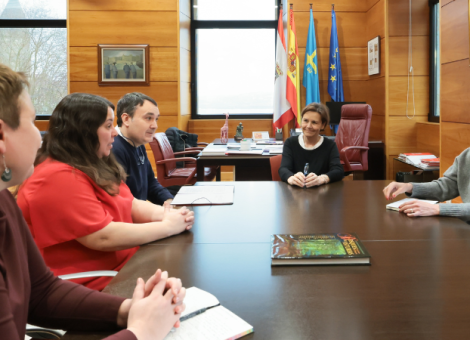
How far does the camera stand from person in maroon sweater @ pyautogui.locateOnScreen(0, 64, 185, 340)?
0.79 metres

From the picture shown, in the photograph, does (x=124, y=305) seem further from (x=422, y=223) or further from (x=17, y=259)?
(x=422, y=223)

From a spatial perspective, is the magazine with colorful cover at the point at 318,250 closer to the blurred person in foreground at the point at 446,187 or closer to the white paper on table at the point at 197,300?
the white paper on table at the point at 197,300

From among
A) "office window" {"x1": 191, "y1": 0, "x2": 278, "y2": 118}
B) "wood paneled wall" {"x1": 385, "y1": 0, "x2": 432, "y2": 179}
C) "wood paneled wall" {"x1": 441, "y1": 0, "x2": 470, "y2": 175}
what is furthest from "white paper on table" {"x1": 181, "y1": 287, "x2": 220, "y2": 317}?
"office window" {"x1": 191, "y1": 0, "x2": 278, "y2": 118}

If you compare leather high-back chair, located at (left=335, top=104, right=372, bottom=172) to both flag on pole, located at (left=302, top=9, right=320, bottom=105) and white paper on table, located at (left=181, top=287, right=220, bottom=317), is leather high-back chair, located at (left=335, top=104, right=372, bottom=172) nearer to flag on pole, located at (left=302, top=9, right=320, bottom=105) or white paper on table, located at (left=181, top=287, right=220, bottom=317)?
flag on pole, located at (left=302, top=9, right=320, bottom=105)

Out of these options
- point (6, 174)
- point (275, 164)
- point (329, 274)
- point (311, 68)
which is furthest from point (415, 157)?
point (6, 174)

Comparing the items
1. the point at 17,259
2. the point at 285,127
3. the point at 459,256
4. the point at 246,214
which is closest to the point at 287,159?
the point at 246,214

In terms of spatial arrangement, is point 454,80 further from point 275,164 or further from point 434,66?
point 434,66

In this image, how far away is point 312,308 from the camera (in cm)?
107

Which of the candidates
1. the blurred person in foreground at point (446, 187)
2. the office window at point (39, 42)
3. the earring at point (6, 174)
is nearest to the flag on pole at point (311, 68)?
the office window at point (39, 42)

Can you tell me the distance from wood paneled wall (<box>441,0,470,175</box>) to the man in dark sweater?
2.48 metres

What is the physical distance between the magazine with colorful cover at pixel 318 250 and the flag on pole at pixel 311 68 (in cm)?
528

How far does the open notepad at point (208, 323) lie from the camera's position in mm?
952

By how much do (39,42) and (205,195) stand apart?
245 inches

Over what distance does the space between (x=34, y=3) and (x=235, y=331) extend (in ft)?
25.6
